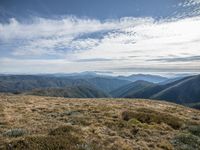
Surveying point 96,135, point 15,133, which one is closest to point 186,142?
point 96,135

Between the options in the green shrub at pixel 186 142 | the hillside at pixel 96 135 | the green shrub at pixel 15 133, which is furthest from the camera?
the green shrub at pixel 186 142

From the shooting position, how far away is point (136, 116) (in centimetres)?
2136

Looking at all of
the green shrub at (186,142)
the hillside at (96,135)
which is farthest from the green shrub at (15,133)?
the green shrub at (186,142)

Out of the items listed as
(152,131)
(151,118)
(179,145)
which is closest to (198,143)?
(179,145)

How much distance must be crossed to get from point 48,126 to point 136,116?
9.08 meters

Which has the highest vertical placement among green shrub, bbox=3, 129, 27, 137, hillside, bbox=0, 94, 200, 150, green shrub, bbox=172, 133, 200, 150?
green shrub, bbox=3, 129, 27, 137

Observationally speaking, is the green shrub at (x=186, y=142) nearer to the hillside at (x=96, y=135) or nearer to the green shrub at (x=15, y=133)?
the hillside at (x=96, y=135)

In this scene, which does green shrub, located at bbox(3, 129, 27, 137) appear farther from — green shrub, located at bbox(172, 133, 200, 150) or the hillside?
green shrub, located at bbox(172, 133, 200, 150)

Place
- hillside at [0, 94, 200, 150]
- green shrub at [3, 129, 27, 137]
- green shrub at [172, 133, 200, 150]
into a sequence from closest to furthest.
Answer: hillside at [0, 94, 200, 150] < green shrub at [3, 129, 27, 137] < green shrub at [172, 133, 200, 150]

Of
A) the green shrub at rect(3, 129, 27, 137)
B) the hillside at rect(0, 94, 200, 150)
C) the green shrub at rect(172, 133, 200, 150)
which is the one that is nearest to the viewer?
the hillside at rect(0, 94, 200, 150)

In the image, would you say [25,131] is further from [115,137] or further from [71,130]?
[115,137]

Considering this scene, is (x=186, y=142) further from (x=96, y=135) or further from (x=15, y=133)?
(x=15, y=133)

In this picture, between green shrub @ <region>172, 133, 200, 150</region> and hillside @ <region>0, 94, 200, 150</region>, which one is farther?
green shrub @ <region>172, 133, 200, 150</region>

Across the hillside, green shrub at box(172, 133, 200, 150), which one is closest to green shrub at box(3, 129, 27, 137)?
the hillside
